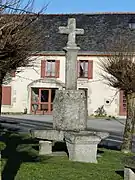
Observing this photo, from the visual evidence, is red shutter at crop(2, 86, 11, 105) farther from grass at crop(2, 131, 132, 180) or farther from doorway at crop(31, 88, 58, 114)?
grass at crop(2, 131, 132, 180)

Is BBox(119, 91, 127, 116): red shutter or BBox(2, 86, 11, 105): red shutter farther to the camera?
BBox(2, 86, 11, 105): red shutter

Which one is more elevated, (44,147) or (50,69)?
(50,69)

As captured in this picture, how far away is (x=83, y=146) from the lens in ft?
34.7

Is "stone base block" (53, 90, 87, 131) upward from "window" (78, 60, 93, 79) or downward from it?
downward

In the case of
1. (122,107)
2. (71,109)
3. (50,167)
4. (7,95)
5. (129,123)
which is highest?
(7,95)

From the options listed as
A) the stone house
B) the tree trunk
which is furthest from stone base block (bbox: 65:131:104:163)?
the stone house

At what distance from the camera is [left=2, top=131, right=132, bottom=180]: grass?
8.82 m

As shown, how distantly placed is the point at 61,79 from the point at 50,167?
26.2 m

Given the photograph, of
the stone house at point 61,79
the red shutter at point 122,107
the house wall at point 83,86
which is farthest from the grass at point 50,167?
the stone house at point 61,79

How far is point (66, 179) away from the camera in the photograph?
8594 mm

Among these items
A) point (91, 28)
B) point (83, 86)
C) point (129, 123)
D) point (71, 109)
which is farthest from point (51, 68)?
point (71, 109)

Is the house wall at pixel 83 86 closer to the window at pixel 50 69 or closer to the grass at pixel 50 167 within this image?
the window at pixel 50 69

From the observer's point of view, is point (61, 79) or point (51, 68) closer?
point (61, 79)

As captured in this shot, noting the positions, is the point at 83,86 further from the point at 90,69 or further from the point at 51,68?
the point at 51,68
